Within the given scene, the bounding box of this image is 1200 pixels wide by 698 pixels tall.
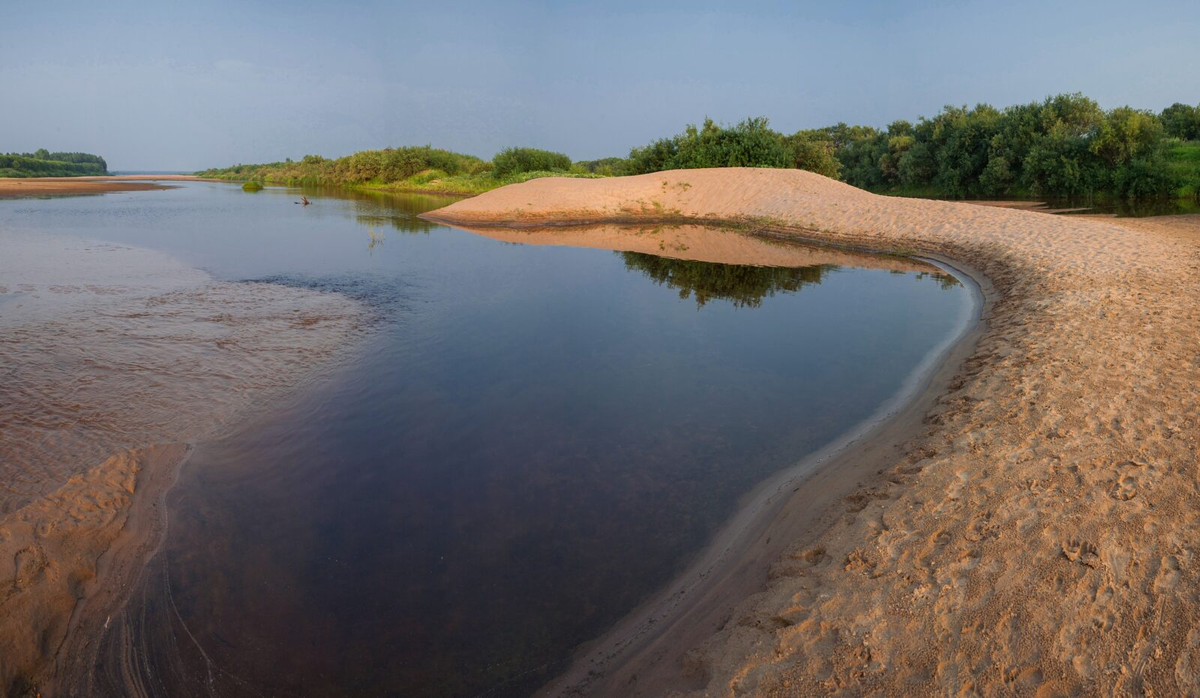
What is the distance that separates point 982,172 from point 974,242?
20.7 metres

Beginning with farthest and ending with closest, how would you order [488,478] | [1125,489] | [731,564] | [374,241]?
[374,241]
[488,478]
[731,564]
[1125,489]

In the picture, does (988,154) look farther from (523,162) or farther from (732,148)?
(523,162)

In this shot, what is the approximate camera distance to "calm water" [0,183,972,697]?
336 cm

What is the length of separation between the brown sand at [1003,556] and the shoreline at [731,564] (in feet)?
0.07

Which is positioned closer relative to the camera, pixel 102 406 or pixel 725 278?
pixel 102 406

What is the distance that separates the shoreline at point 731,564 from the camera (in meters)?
3.10

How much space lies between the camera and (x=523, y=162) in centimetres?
4378

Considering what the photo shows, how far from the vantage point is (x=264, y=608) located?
3.59 metres

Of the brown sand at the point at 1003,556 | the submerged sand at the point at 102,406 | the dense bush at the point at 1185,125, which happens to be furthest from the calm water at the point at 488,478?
the dense bush at the point at 1185,125

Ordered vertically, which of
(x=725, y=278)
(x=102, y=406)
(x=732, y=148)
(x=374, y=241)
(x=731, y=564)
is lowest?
(x=731, y=564)

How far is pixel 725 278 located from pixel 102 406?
10785mm

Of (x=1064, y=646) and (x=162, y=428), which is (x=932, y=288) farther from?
(x=162, y=428)

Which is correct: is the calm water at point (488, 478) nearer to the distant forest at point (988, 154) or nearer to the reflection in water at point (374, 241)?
the reflection in water at point (374, 241)

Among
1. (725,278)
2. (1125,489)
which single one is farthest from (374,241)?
(1125,489)
